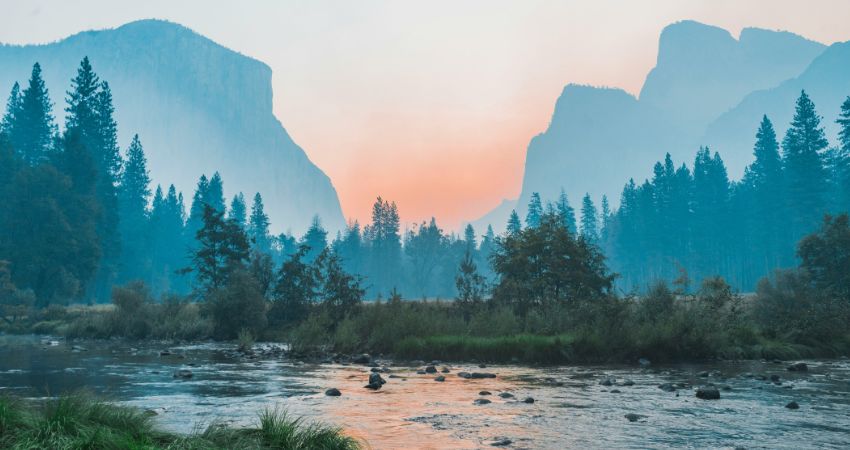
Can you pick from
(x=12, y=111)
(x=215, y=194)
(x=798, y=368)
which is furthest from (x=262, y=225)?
(x=798, y=368)

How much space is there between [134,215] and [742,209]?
90881 millimetres

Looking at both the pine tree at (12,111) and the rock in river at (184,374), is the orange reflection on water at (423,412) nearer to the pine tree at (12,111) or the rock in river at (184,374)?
the rock in river at (184,374)

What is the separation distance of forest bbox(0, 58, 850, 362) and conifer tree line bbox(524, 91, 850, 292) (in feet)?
0.91

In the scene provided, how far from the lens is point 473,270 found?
3153 centimetres

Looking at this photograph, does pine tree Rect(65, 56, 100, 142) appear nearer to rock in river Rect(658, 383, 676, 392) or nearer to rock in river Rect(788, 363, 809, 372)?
rock in river Rect(658, 383, 676, 392)

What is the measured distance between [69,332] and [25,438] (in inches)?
1311

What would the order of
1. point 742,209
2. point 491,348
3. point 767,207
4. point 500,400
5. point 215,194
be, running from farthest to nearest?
point 215,194
point 742,209
point 767,207
point 491,348
point 500,400

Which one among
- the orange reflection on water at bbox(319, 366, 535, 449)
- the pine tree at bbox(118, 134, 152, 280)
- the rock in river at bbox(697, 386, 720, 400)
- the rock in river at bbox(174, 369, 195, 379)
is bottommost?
the orange reflection on water at bbox(319, 366, 535, 449)

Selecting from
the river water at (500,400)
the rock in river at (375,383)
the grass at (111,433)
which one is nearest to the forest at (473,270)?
the river water at (500,400)

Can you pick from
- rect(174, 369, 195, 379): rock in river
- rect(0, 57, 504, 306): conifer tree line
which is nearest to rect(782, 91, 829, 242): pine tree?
rect(0, 57, 504, 306): conifer tree line

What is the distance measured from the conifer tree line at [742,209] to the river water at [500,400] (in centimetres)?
5772

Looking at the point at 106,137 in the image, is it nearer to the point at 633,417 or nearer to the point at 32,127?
the point at 32,127

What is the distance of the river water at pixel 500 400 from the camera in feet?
31.9

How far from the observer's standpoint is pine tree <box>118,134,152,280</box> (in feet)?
272
